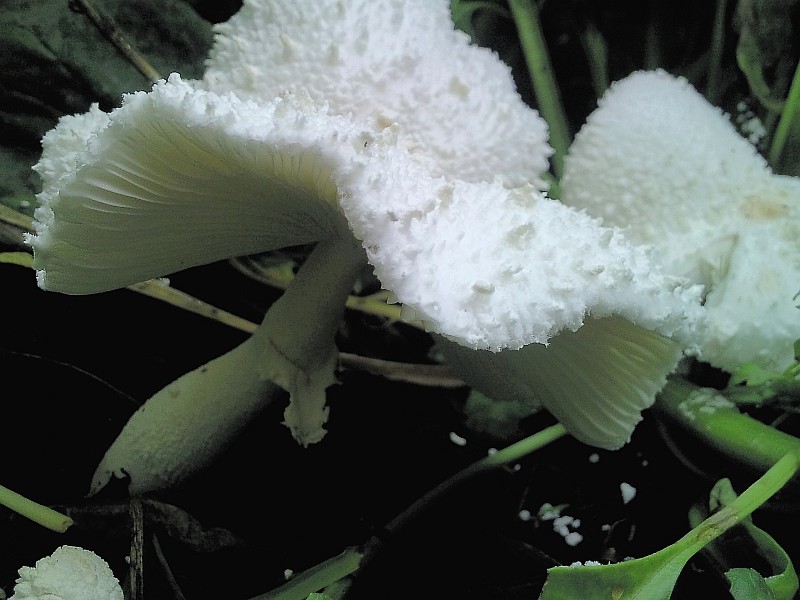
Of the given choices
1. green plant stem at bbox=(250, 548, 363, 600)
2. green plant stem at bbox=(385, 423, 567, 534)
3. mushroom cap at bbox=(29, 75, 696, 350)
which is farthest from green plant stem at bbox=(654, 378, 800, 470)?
green plant stem at bbox=(250, 548, 363, 600)

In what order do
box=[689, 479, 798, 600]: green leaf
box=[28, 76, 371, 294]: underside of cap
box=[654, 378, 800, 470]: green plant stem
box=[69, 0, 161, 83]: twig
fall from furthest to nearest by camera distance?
box=[69, 0, 161, 83]: twig
box=[654, 378, 800, 470]: green plant stem
box=[689, 479, 798, 600]: green leaf
box=[28, 76, 371, 294]: underside of cap

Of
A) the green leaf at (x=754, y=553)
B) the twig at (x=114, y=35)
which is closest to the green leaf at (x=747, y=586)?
the green leaf at (x=754, y=553)

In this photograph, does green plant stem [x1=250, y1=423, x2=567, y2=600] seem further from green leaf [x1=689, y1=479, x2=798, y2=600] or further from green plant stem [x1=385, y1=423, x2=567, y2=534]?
green leaf [x1=689, y1=479, x2=798, y2=600]

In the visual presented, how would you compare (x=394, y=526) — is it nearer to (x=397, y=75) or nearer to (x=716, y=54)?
(x=397, y=75)

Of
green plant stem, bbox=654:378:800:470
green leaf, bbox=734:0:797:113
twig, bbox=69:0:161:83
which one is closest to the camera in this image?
green plant stem, bbox=654:378:800:470

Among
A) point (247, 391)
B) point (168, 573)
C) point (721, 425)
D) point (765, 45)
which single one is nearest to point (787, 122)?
point (765, 45)

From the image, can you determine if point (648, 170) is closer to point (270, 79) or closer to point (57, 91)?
point (270, 79)

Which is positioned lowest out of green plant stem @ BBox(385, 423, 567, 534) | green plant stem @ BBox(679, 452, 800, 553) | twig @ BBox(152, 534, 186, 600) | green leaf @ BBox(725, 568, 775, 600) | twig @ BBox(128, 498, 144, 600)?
green plant stem @ BBox(385, 423, 567, 534)
